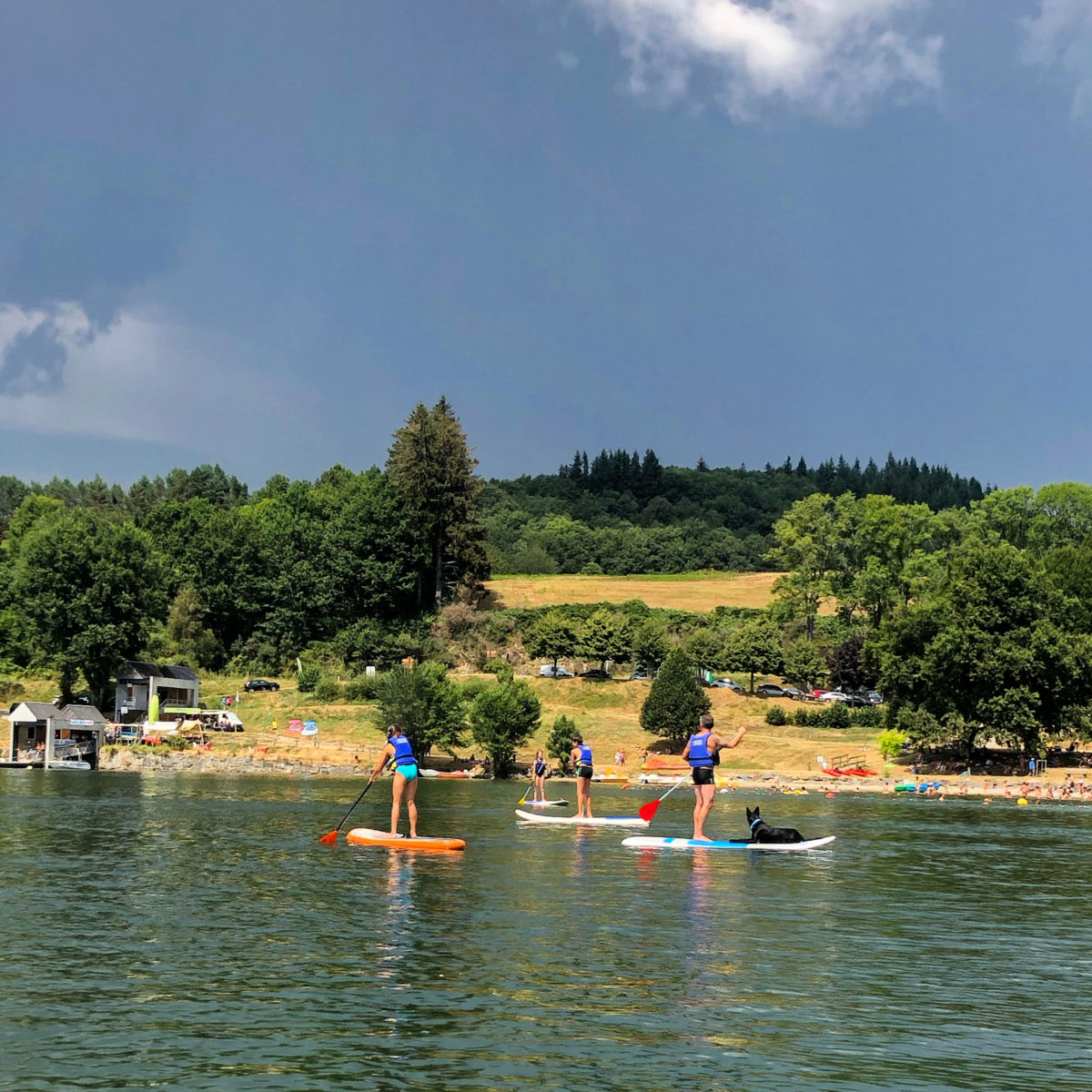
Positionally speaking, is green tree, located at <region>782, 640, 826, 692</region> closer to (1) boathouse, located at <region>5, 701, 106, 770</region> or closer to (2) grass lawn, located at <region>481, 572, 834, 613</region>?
(2) grass lawn, located at <region>481, 572, 834, 613</region>

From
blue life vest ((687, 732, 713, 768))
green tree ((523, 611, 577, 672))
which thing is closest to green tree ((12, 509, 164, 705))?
green tree ((523, 611, 577, 672))

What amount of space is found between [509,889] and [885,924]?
6.38m

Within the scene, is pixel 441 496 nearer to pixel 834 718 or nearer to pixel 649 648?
pixel 649 648

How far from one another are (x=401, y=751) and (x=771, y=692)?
79409mm

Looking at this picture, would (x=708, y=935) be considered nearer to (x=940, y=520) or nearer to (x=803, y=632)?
(x=803, y=632)

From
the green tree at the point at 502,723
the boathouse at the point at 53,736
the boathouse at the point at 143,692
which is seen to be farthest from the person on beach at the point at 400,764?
the boathouse at the point at 143,692

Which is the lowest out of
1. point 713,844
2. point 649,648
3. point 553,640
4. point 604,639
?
point 713,844

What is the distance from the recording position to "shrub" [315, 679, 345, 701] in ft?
320

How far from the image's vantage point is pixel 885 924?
1823cm

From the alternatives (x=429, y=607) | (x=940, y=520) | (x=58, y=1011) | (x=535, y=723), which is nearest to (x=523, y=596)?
(x=429, y=607)

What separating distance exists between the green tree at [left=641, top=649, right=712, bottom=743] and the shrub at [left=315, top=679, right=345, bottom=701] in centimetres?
→ 2691

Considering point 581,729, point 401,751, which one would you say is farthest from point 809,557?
point 401,751

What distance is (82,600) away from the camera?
295ft

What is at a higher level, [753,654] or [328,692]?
[753,654]
